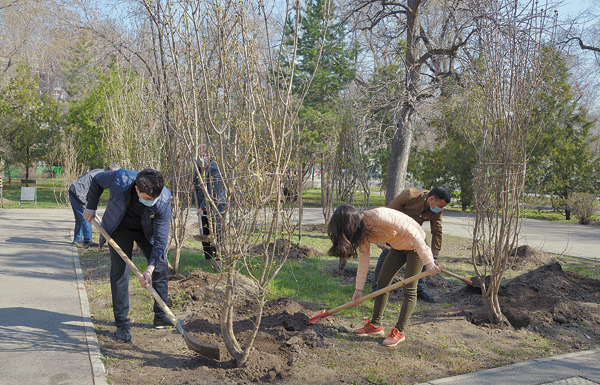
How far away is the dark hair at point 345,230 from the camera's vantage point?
3156 millimetres

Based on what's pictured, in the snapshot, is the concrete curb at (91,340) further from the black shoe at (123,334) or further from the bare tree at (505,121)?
the bare tree at (505,121)

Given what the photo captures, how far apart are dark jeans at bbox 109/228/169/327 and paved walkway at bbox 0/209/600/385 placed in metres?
0.33

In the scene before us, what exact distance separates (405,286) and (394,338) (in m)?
0.48

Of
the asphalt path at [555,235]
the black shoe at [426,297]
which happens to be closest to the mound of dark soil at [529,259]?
the asphalt path at [555,235]

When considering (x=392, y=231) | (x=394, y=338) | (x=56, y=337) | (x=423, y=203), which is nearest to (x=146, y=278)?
(x=56, y=337)

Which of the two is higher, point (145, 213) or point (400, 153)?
point (400, 153)

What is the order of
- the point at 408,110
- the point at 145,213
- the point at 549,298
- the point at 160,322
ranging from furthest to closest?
the point at 408,110 < the point at 549,298 < the point at 160,322 < the point at 145,213

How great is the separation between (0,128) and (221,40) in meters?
21.7

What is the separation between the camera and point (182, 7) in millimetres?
3090

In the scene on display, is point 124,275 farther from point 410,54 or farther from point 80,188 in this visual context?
point 410,54

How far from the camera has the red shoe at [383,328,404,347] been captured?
149 inches

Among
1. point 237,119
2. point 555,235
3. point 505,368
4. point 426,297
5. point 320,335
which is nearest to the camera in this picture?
point 237,119

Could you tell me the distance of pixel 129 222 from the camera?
12.6 ft

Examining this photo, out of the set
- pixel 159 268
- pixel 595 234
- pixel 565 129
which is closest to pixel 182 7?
pixel 159 268
